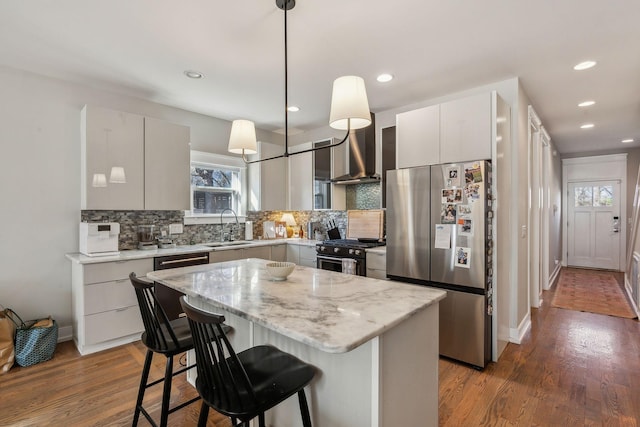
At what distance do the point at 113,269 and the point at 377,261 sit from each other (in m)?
2.63

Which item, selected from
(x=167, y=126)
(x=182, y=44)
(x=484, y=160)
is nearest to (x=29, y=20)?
(x=182, y=44)

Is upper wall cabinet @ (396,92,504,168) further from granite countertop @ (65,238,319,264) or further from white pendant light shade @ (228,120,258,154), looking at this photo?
granite countertop @ (65,238,319,264)

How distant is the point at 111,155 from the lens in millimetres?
3225

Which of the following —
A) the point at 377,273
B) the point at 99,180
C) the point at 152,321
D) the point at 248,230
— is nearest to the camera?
the point at 152,321

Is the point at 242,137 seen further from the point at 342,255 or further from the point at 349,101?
the point at 342,255

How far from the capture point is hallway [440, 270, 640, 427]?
6.72ft

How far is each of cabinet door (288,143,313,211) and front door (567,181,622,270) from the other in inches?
247

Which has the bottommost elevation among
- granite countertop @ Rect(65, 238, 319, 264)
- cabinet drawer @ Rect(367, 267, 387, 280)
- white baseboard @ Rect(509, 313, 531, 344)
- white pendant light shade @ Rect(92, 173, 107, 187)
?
white baseboard @ Rect(509, 313, 531, 344)

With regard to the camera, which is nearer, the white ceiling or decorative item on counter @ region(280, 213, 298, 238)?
the white ceiling

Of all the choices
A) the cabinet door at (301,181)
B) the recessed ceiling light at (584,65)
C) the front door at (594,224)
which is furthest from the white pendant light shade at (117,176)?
the front door at (594,224)

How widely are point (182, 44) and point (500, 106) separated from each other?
2727mm

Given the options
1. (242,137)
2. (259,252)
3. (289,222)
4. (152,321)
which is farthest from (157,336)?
(289,222)

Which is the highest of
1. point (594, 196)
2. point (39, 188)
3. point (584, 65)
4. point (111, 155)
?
point (584, 65)

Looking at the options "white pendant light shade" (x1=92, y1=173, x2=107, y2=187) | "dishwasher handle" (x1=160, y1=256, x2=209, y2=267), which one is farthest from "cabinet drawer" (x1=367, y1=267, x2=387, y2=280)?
"white pendant light shade" (x1=92, y1=173, x2=107, y2=187)
